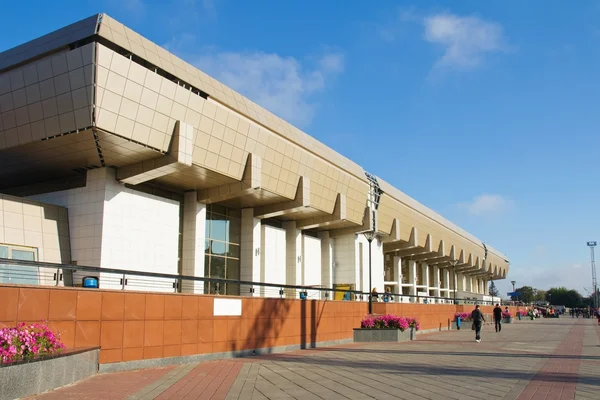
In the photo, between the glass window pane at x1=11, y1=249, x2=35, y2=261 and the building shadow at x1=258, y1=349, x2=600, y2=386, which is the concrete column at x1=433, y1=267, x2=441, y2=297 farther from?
the glass window pane at x1=11, y1=249, x2=35, y2=261

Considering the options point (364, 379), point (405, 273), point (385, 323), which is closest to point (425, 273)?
point (405, 273)

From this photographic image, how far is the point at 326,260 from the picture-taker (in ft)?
139

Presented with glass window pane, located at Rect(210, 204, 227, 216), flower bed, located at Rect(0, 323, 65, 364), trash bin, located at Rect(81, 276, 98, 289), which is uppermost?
glass window pane, located at Rect(210, 204, 227, 216)

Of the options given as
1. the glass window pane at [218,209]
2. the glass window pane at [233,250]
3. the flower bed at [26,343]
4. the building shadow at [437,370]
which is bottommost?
the building shadow at [437,370]

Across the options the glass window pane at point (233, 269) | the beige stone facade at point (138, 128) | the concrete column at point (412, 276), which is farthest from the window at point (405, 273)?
the glass window pane at point (233, 269)

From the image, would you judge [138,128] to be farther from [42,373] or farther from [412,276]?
[412,276]

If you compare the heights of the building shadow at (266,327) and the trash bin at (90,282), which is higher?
the trash bin at (90,282)

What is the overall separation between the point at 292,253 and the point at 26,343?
92.6ft

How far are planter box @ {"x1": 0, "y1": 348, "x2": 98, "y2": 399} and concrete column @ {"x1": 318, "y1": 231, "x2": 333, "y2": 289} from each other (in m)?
31.0

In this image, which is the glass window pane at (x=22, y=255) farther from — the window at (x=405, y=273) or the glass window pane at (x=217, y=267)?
the window at (x=405, y=273)

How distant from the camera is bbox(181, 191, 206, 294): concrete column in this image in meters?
27.8

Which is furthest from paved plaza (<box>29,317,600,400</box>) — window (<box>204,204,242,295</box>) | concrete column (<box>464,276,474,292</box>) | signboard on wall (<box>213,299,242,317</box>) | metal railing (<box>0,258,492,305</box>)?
concrete column (<box>464,276,474,292</box>)

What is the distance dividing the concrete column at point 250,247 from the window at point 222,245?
362 millimetres

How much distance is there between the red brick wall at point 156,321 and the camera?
458 inches
